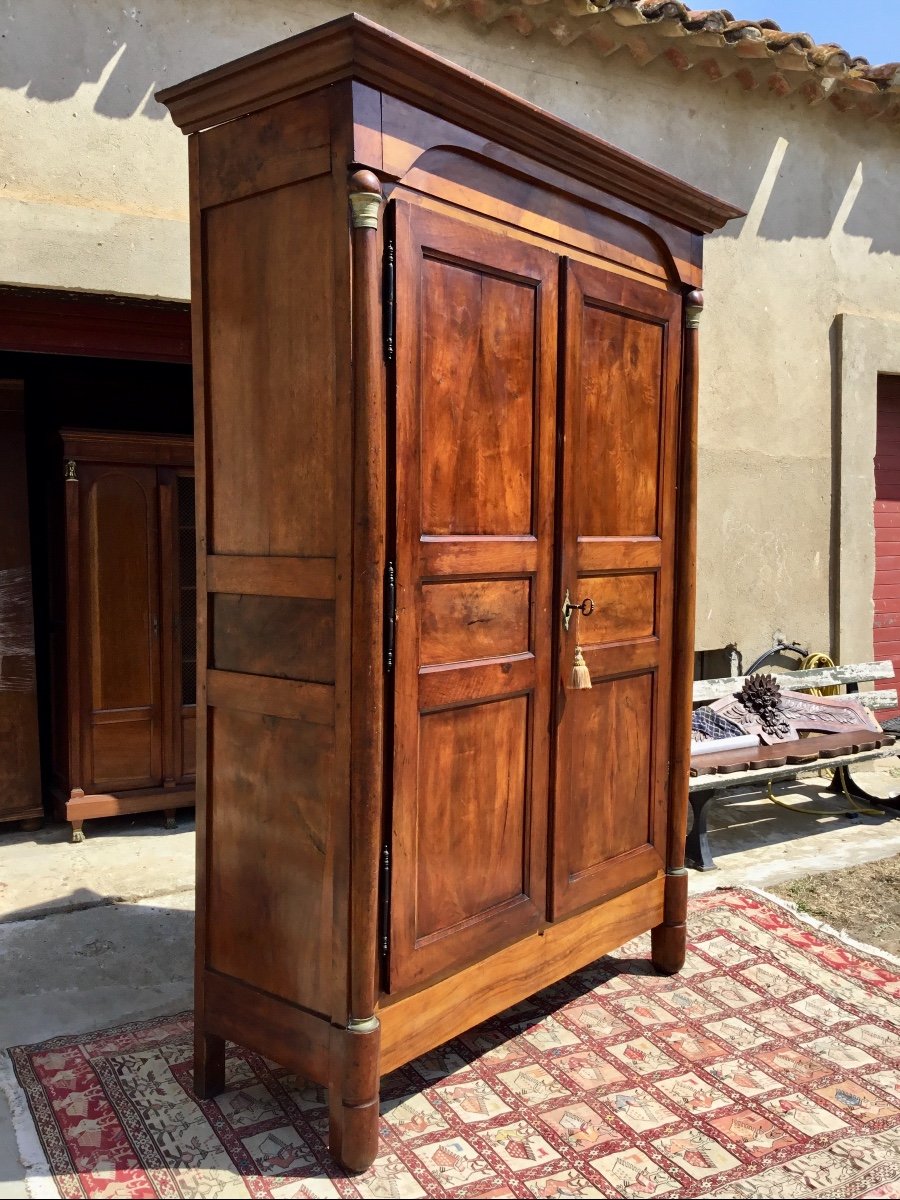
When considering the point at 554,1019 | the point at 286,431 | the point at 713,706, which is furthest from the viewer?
the point at 713,706

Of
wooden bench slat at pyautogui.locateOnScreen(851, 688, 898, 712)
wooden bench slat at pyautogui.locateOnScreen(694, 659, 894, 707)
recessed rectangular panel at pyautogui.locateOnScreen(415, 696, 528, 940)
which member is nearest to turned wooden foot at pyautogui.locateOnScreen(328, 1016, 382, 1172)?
recessed rectangular panel at pyautogui.locateOnScreen(415, 696, 528, 940)

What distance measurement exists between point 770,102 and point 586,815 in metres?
4.90

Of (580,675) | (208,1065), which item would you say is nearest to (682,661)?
(580,675)

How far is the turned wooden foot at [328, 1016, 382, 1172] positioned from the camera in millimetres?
2322

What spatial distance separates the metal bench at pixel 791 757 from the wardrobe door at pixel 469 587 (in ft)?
6.30

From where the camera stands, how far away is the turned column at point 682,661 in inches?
A: 133

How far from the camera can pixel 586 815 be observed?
3039 millimetres

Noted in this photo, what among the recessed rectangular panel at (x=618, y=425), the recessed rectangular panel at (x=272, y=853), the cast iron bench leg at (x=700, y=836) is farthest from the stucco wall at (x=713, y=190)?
the recessed rectangular panel at (x=272, y=853)

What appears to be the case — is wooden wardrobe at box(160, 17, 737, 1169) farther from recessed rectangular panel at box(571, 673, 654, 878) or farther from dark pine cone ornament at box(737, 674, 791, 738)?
dark pine cone ornament at box(737, 674, 791, 738)

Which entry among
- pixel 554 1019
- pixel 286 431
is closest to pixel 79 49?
pixel 286 431

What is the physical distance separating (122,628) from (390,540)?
3253 mm

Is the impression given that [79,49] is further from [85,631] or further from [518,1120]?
[518,1120]

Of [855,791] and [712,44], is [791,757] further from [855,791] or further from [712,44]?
[712,44]

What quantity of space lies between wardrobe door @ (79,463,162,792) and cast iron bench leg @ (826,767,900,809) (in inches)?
153
